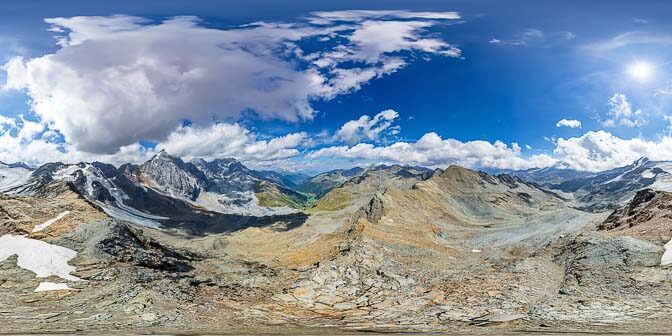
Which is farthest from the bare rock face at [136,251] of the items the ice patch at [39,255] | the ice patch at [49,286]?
the ice patch at [49,286]

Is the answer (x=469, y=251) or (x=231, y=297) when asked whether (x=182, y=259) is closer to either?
(x=231, y=297)

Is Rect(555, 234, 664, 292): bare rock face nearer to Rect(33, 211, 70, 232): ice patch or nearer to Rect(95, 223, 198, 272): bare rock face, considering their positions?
Rect(95, 223, 198, 272): bare rock face

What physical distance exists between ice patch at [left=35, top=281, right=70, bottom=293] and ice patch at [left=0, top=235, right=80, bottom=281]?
169 centimetres

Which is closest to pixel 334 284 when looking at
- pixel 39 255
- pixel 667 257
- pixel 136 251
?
pixel 136 251

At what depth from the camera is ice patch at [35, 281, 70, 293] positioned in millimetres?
46838

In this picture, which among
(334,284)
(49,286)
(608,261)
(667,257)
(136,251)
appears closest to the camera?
(49,286)

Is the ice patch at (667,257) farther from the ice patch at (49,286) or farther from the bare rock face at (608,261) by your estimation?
the ice patch at (49,286)

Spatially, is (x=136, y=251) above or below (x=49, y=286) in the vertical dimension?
below

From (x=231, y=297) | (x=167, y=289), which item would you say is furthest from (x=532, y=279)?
(x=167, y=289)

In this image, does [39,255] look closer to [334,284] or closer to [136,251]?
[136,251]

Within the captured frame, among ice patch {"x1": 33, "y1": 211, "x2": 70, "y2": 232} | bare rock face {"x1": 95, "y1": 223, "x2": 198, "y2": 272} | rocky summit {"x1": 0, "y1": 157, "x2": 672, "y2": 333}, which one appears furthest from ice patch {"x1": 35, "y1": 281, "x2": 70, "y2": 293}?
ice patch {"x1": 33, "y1": 211, "x2": 70, "y2": 232}

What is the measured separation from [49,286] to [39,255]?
822 cm

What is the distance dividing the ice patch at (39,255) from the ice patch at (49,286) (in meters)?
1.69

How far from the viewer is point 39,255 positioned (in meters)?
53.8
